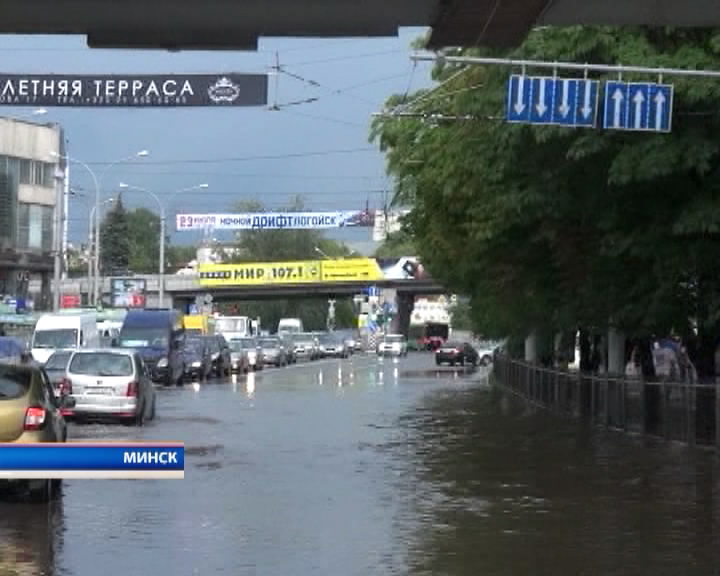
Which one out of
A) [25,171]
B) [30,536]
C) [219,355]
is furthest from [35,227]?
[30,536]

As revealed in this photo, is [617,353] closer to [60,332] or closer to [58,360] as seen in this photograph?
[58,360]

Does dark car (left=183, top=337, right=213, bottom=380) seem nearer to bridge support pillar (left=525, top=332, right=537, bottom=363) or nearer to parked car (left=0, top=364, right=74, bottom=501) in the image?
bridge support pillar (left=525, top=332, right=537, bottom=363)

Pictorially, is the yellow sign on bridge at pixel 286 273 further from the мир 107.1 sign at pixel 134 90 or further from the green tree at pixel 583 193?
the мир 107.1 sign at pixel 134 90

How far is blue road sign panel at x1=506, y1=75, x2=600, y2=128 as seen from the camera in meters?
20.9

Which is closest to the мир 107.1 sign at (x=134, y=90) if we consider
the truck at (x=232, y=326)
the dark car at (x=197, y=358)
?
the dark car at (x=197, y=358)

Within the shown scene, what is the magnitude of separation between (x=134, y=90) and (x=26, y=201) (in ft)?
190

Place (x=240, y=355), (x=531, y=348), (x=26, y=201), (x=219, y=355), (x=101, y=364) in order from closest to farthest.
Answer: (x=101, y=364) → (x=531, y=348) → (x=219, y=355) → (x=240, y=355) → (x=26, y=201)

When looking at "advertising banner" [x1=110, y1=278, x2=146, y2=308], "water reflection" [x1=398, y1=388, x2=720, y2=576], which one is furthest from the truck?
"water reflection" [x1=398, y1=388, x2=720, y2=576]

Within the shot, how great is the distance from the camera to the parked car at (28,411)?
51.4 ft

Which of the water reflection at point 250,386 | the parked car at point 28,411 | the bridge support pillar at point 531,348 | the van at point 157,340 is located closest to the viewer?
the parked car at point 28,411

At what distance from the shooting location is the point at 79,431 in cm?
2706

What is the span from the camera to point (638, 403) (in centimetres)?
2898

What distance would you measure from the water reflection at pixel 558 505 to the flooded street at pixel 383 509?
25 millimetres

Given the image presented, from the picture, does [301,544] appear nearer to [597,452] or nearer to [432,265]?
[597,452]
